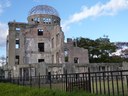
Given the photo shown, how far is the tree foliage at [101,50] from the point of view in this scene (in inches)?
2152

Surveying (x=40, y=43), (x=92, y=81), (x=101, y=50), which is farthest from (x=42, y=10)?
(x=92, y=81)

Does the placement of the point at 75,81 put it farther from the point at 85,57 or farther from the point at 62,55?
the point at 85,57

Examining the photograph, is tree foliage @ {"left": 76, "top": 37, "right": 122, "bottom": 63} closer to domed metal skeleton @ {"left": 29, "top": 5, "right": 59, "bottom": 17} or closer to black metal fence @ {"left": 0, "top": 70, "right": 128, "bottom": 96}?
domed metal skeleton @ {"left": 29, "top": 5, "right": 59, "bottom": 17}

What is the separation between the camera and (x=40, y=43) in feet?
174

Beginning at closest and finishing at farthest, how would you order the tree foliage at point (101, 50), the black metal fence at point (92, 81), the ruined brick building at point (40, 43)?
1. the black metal fence at point (92, 81)
2. the ruined brick building at point (40, 43)
3. the tree foliage at point (101, 50)

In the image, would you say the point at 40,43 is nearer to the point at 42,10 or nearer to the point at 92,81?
the point at 42,10

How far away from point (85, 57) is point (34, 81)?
29068 mm

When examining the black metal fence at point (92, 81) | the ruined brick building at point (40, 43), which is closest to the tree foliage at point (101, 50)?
the ruined brick building at point (40, 43)

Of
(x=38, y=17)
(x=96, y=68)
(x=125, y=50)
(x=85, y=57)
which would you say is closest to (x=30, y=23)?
(x=38, y=17)

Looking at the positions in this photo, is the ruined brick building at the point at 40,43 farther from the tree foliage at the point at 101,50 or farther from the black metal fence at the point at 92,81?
the black metal fence at the point at 92,81

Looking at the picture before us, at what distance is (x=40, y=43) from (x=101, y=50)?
1348 centimetres

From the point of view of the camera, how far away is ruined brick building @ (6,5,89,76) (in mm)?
47219

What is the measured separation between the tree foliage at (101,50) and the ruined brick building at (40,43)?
731 cm

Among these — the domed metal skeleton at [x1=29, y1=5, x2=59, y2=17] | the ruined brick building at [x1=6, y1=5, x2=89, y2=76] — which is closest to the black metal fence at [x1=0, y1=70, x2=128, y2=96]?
the ruined brick building at [x1=6, y1=5, x2=89, y2=76]
